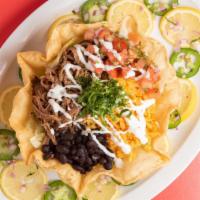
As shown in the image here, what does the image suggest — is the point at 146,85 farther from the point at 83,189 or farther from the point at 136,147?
the point at 83,189

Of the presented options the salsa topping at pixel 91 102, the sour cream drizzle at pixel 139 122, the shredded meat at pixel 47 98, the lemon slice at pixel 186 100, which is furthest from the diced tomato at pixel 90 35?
the lemon slice at pixel 186 100

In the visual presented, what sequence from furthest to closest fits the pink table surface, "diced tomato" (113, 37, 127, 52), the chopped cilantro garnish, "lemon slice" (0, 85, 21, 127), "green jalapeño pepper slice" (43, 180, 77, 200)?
the pink table surface < "green jalapeño pepper slice" (43, 180, 77, 200) < "lemon slice" (0, 85, 21, 127) < "diced tomato" (113, 37, 127, 52) < the chopped cilantro garnish

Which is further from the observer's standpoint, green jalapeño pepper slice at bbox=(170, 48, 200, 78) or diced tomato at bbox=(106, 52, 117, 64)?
green jalapeño pepper slice at bbox=(170, 48, 200, 78)

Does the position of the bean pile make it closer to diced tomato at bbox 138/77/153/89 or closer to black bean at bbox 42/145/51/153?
black bean at bbox 42/145/51/153

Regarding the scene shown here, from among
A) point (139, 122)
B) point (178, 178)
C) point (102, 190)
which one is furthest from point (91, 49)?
point (178, 178)

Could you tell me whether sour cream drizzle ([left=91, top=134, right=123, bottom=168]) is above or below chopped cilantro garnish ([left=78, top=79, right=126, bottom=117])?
below

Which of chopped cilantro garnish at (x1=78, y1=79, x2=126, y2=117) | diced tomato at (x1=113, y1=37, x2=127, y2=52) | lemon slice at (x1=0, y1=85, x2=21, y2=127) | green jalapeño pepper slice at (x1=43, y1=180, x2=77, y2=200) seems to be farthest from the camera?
green jalapeño pepper slice at (x1=43, y1=180, x2=77, y2=200)

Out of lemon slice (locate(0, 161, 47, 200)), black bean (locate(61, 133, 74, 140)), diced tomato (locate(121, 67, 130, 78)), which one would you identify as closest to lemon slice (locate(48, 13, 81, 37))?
diced tomato (locate(121, 67, 130, 78))
